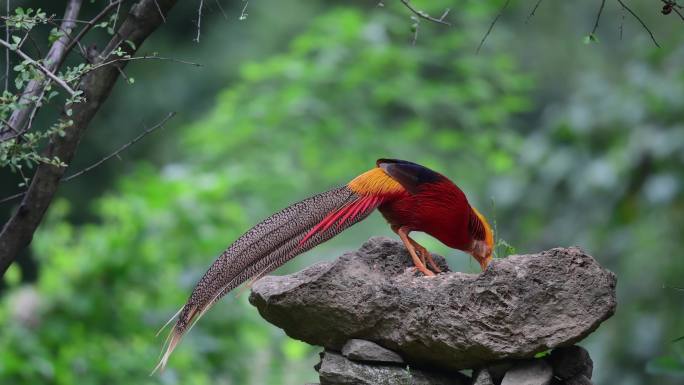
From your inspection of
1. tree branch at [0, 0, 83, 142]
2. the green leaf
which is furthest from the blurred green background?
tree branch at [0, 0, 83, 142]

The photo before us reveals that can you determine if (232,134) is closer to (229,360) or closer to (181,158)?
(229,360)

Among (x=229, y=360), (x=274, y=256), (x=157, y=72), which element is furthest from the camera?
(x=157, y=72)

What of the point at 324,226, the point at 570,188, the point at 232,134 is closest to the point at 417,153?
the point at 232,134

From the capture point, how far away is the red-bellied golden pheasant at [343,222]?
3684 millimetres

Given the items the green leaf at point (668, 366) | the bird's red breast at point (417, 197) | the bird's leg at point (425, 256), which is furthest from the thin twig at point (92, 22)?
the green leaf at point (668, 366)

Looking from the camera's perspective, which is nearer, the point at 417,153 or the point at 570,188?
the point at 570,188

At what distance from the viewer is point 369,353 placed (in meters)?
3.50

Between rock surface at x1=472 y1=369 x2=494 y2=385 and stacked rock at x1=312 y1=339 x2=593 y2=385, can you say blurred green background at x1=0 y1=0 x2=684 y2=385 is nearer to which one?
stacked rock at x1=312 y1=339 x2=593 y2=385

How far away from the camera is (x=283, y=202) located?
34.7 ft

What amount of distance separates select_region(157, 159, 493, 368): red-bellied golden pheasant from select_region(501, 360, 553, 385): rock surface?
1.57ft

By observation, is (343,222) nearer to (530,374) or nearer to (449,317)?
(449,317)

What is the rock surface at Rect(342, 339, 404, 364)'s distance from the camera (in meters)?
3.50

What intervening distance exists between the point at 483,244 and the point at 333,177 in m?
6.81

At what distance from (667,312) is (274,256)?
4626mm
